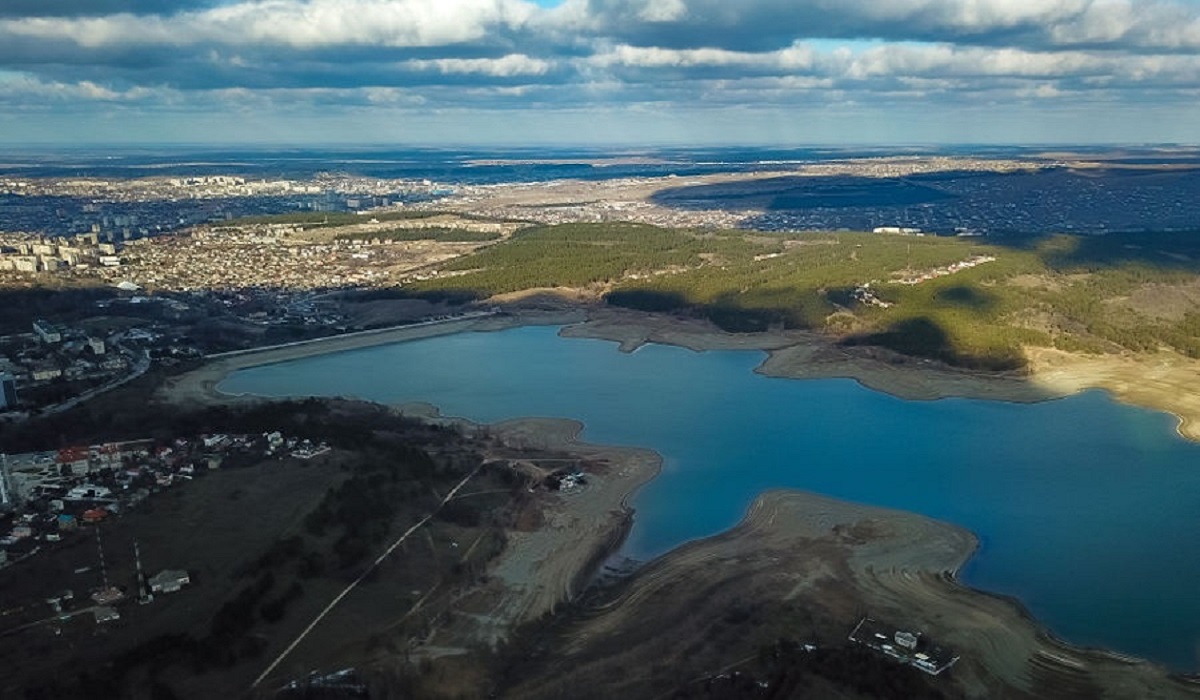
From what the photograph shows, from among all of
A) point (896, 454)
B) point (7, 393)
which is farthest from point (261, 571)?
point (896, 454)

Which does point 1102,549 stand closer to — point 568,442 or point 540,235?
point 568,442

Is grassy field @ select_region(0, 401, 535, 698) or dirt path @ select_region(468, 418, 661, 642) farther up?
grassy field @ select_region(0, 401, 535, 698)

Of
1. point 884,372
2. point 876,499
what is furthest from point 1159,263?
point 876,499

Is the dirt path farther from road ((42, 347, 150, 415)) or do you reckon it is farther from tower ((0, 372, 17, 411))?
tower ((0, 372, 17, 411))

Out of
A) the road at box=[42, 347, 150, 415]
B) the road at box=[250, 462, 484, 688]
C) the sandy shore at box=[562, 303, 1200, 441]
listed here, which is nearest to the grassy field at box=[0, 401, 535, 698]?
the road at box=[250, 462, 484, 688]

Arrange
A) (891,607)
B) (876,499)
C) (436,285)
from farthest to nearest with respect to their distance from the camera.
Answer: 1. (436,285)
2. (876,499)
3. (891,607)

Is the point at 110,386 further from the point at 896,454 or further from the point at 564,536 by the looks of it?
the point at 896,454

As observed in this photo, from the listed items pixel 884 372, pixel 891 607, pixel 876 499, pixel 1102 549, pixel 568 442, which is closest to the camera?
pixel 891 607
